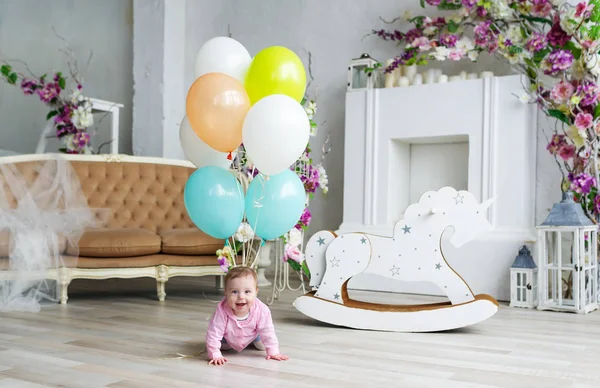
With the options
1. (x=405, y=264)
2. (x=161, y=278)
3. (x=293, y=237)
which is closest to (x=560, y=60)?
(x=405, y=264)

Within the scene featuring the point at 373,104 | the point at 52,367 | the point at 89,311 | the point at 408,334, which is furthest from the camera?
the point at 373,104

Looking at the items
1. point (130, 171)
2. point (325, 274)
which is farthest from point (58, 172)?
point (325, 274)

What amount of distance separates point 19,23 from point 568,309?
240 inches

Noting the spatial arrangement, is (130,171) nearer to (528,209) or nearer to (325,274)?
(325,274)

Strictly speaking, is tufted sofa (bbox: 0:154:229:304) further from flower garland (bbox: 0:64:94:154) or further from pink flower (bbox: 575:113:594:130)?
pink flower (bbox: 575:113:594:130)

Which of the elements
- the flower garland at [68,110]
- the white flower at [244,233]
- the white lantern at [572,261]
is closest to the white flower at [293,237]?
the white flower at [244,233]

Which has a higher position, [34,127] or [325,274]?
[34,127]

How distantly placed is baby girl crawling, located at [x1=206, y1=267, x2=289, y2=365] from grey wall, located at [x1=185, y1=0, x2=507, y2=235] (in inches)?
113

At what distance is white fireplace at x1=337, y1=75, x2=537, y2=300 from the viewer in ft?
13.9

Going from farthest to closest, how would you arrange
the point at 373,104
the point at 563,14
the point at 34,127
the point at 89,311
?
the point at 34,127 → the point at 373,104 → the point at 563,14 → the point at 89,311

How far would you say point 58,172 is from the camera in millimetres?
4105

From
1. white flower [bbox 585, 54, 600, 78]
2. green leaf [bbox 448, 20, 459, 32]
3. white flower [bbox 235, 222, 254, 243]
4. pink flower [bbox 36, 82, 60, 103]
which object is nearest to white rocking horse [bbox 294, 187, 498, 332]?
white flower [bbox 235, 222, 254, 243]

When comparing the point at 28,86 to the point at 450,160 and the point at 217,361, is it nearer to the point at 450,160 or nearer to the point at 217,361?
the point at 450,160

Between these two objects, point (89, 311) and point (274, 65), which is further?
point (89, 311)
